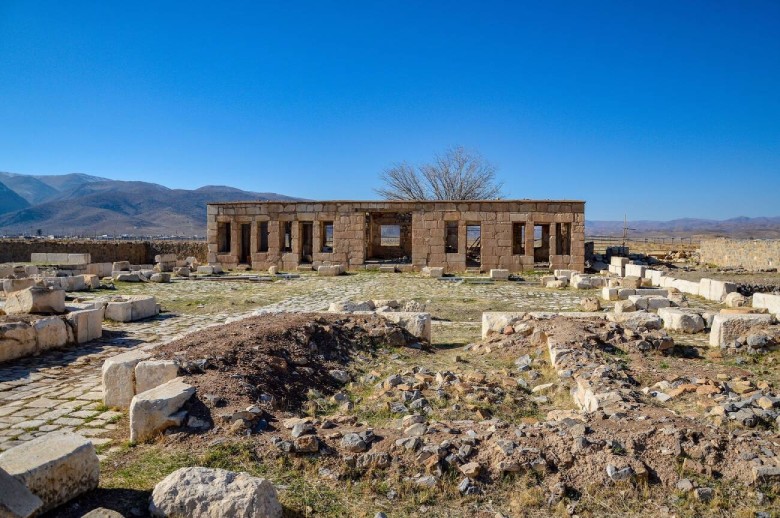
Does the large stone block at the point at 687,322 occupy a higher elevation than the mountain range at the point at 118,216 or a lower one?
lower

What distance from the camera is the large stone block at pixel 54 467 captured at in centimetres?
362

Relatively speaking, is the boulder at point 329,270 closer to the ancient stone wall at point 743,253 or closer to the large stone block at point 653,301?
the large stone block at point 653,301

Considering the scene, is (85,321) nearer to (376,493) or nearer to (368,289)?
(376,493)

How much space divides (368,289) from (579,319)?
31.0 feet

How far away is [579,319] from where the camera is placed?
10.2 m

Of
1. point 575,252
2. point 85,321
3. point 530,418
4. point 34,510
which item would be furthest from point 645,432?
point 575,252

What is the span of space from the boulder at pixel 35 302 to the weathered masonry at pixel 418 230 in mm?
15522

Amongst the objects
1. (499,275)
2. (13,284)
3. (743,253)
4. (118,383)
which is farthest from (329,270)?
(743,253)

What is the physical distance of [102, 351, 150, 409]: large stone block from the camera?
6.38m

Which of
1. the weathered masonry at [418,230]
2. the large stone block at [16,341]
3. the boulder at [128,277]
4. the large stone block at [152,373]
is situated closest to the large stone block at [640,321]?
the large stone block at [152,373]

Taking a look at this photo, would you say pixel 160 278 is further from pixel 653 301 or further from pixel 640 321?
pixel 640 321

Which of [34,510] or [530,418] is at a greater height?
[34,510]

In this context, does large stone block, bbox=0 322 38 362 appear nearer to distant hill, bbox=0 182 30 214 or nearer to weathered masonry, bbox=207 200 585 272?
weathered masonry, bbox=207 200 585 272

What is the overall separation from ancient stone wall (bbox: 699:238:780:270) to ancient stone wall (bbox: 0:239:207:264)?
29.0 m
